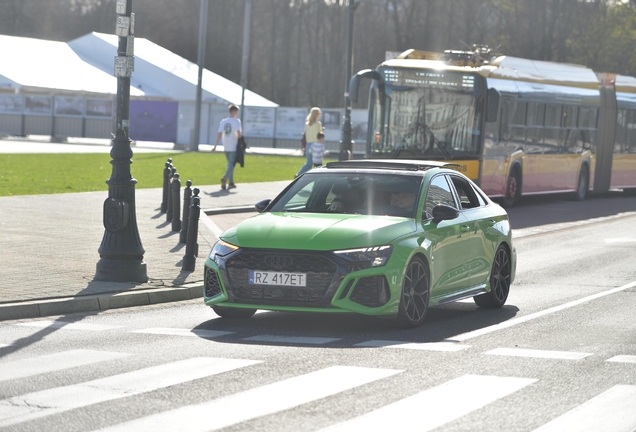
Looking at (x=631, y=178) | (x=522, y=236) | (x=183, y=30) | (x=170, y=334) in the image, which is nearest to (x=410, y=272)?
(x=170, y=334)

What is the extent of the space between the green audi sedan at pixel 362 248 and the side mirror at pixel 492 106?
14.3m

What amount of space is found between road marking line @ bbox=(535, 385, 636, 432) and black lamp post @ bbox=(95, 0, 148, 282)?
20.8 ft

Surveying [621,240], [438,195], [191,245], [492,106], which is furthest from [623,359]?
[492,106]

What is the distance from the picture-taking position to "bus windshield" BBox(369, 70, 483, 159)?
25797mm

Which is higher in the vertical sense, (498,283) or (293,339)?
(498,283)

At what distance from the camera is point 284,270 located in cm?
973

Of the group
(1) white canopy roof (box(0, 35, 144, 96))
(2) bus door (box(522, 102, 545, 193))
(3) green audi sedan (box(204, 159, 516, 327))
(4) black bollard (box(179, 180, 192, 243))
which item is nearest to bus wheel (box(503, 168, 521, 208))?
(2) bus door (box(522, 102, 545, 193))

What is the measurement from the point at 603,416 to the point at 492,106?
1974cm

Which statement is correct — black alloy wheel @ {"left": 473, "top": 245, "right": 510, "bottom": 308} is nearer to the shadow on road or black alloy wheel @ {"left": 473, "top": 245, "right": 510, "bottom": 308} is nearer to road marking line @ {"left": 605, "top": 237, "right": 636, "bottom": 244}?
the shadow on road

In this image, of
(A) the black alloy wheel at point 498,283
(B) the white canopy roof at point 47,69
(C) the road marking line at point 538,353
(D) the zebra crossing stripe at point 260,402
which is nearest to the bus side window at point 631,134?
(A) the black alloy wheel at point 498,283

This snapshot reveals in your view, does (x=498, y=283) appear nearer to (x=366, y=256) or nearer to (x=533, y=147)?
(x=366, y=256)

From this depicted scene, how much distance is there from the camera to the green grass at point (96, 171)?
2748cm

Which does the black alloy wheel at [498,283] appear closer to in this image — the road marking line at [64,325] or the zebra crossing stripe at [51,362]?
the road marking line at [64,325]

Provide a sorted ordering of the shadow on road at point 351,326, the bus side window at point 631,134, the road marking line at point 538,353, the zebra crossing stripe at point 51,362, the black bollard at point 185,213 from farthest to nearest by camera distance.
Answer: the bus side window at point 631,134, the black bollard at point 185,213, the shadow on road at point 351,326, the road marking line at point 538,353, the zebra crossing stripe at point 51,362
